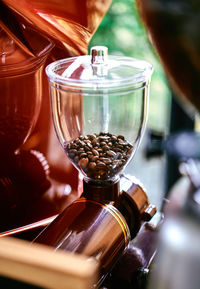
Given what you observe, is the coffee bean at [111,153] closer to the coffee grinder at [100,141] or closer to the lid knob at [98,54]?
the coffee grinder at [100,141]

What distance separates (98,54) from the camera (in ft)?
2.00

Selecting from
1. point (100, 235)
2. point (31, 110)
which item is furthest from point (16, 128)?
point (100, 235)

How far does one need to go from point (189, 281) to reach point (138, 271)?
0.91ft

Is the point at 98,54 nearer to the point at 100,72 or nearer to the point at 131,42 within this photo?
the point at 100,72

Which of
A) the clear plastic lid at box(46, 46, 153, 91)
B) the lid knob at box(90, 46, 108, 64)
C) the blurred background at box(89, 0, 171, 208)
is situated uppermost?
the lid knob at box(90, 46, 108, 64)

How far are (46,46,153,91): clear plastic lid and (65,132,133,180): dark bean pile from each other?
0.31 feet

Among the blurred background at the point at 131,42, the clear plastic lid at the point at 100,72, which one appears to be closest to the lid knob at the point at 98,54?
the clear plastic lid at the point at 100,72

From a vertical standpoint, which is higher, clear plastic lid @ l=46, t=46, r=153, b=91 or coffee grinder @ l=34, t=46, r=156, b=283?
clear plastic lid @ l=46, t=46, r=153, b=91

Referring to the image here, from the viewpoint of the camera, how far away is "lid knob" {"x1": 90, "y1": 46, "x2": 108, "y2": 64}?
606 millimetres

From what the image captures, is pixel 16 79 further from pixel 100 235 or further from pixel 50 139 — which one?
pixel 100 235

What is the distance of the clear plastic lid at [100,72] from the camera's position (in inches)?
22.8

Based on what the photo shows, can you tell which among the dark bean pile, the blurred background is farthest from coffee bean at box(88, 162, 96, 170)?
the blurred background

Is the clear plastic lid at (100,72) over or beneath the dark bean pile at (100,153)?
over

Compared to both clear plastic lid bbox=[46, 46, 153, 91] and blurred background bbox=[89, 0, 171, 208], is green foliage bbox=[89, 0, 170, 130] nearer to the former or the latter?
blurred background bbox=[89, 0, 171, 208]
